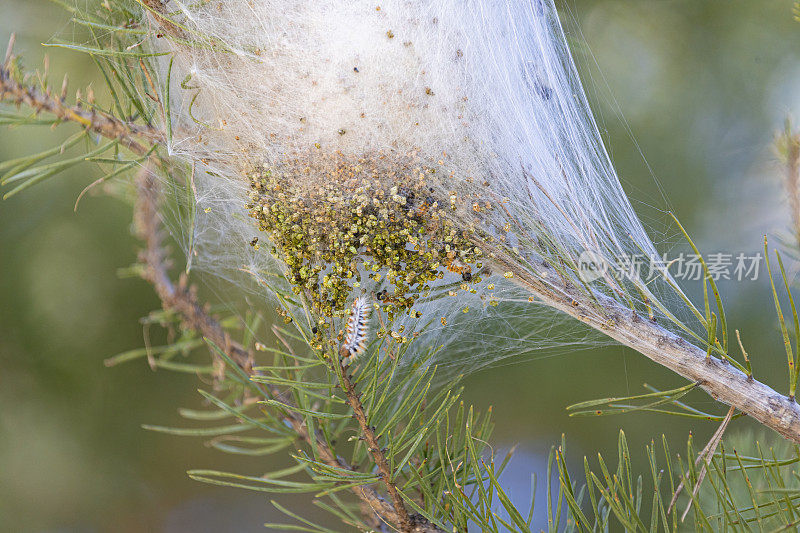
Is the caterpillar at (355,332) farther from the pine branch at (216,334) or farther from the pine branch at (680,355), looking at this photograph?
the pine branch at (680,355)

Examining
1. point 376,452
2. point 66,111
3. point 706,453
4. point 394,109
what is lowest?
point 376,452

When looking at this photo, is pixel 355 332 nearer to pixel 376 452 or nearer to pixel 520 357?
pixel 376 452

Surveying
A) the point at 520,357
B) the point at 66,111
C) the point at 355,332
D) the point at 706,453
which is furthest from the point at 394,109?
the point at 520,357

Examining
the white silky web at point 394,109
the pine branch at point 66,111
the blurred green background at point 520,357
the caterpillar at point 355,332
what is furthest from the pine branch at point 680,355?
the blurred green background at point 520,357

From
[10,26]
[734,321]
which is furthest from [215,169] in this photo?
[734,321]

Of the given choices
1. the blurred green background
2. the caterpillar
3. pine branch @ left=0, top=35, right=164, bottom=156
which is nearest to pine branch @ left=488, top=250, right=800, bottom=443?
the caterpillar

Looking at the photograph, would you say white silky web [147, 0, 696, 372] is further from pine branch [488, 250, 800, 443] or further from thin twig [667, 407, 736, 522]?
thin twig [667, 407, 736, 522]

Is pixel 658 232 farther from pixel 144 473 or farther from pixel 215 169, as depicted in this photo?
pixel 144 473
